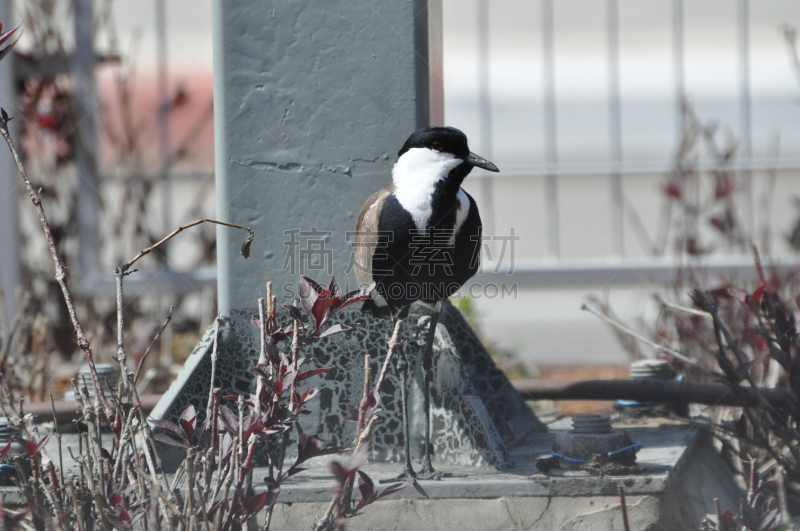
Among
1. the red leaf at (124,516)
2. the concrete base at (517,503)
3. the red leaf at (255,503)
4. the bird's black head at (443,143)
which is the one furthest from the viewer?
the bird's black head at (443,143)

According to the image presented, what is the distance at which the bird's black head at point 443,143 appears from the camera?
242cm

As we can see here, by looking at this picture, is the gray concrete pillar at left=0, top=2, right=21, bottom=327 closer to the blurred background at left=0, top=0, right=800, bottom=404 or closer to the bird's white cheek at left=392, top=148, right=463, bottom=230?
the blurred background at left=0, top=0, right=800, bottom=404

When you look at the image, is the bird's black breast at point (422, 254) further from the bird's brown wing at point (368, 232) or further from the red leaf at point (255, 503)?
the red leaf at point (255, 503)

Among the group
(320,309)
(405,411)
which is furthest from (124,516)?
(405,411)

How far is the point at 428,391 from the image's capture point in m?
2.46

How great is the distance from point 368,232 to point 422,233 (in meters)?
0.17

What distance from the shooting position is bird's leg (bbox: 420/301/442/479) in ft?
7.62

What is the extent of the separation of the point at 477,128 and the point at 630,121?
118cm

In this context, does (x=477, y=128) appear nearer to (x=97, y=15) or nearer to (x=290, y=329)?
(x=97, y=15)

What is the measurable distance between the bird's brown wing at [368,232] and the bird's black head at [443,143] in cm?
15

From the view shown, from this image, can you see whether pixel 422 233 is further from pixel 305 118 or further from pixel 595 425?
pixel 595 425

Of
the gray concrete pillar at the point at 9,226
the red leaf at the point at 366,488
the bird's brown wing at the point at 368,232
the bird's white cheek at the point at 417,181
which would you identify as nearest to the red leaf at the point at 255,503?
the red leaf at the point at 366,488

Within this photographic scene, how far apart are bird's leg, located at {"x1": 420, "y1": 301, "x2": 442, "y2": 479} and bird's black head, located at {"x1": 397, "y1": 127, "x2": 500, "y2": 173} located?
1.54 feet

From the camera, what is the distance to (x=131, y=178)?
4727 millimetres
